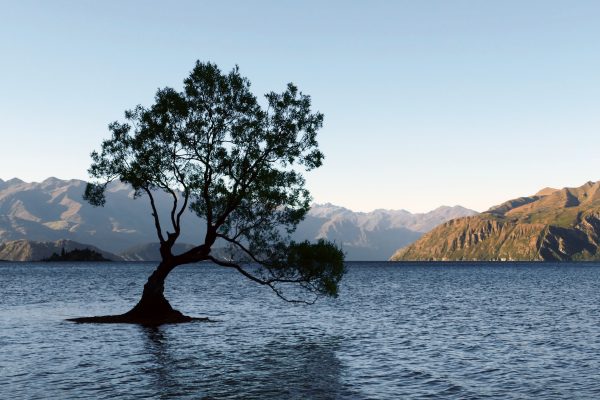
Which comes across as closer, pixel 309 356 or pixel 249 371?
pixel 249 371

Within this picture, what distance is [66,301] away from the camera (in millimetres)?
105375

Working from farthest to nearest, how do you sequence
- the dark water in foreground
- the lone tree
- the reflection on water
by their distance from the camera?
the lone tree → the dark water in foreground → the reflection on water

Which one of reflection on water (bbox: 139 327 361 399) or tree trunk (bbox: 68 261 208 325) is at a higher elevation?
tree trunk (bbox: 68 261 208 325)

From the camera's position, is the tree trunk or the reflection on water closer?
the reflection on water

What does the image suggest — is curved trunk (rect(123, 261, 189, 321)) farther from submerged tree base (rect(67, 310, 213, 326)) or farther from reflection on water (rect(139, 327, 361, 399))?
reflection on water (rect(139, 327, 361, 399))

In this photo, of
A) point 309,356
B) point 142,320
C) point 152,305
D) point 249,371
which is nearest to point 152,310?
point 152,305

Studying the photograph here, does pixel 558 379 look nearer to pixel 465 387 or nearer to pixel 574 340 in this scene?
pixel 465 387

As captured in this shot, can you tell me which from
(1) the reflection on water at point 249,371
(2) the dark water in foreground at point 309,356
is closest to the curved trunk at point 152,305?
(2) the dark water in foreground at point 309,356

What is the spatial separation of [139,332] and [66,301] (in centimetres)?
5183

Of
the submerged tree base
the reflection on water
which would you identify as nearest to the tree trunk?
the submerged tree base

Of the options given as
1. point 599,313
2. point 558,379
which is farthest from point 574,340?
point 599,313

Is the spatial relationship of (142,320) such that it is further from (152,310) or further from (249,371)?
(249,371)

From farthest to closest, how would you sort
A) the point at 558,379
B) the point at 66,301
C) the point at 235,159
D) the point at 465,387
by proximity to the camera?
1. the point at 66,301
2. the point at 235,159
3. the point at 558,379
4. the point at 465,387

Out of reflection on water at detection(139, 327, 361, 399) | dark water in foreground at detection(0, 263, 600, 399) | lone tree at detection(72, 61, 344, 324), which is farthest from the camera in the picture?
lone tree at detection(72, 61, 344, 324)
